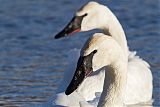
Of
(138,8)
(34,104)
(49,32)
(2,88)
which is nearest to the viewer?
(34,104)

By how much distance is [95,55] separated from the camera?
24.1ft

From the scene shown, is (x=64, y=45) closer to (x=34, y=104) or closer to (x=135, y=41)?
(x=135, y=41)

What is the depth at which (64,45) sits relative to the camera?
521 inches

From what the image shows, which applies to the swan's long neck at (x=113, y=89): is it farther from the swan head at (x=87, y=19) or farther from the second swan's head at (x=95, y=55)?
the swan head at (x=87, y=19)

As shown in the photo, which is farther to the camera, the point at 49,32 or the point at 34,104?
the point at 49,32

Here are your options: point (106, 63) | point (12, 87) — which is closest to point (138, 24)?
point (12, 87)

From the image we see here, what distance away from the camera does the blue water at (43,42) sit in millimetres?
10828

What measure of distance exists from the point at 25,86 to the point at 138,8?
5376 millimetres

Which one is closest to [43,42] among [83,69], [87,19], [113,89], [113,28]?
[113,28]

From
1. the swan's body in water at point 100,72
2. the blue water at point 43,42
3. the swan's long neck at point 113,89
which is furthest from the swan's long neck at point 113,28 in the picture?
the swan's long neck at point 113,89

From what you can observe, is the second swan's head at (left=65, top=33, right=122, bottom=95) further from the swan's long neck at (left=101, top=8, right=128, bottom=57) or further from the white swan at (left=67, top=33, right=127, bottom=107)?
the swan's long neck at (left=101, top=8, right=128, bottom=57)

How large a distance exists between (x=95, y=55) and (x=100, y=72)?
293cm

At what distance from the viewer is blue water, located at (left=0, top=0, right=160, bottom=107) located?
10.8 meters

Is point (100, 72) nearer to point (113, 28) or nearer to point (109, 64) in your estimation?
point (113, 28)
